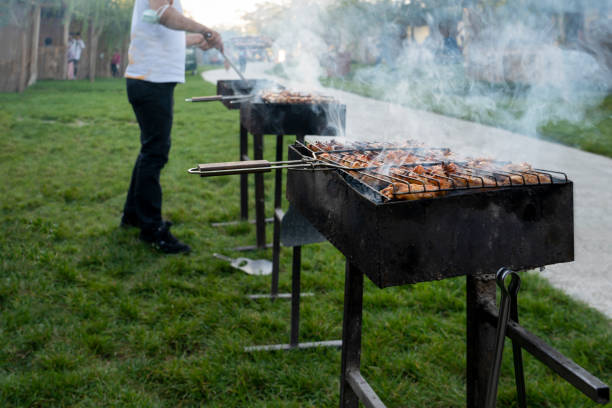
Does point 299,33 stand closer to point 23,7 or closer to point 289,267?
point 289,267

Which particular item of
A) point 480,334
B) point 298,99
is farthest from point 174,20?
point 480,334

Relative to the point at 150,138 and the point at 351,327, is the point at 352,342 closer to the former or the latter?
the point at 351,327

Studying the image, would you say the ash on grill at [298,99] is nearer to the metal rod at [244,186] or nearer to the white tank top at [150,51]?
the white tank top at [150,51]

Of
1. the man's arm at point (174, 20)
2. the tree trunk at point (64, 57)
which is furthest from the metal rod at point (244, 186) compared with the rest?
the tree trunk at point (64, 57)

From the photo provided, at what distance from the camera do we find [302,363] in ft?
9.62

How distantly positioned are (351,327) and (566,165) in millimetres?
5745

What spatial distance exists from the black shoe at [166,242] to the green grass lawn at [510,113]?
3.72 meters

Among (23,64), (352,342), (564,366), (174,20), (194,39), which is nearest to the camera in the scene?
(564,366)

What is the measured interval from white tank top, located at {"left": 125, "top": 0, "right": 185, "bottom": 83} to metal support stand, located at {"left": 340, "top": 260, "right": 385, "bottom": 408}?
2.77m

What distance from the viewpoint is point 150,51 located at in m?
4.00

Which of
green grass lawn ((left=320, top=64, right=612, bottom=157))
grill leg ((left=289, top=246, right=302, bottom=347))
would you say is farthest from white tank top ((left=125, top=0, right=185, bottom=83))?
green grass lawn ((left=320, top=64, right=612, bottom=157))

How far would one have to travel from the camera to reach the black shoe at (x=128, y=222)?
4891mm

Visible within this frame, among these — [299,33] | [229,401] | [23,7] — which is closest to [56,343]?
[229,401]

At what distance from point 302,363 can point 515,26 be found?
2.41 metres
